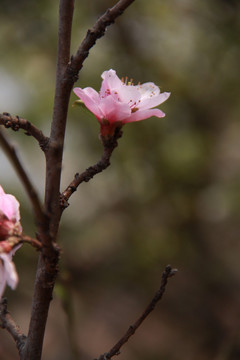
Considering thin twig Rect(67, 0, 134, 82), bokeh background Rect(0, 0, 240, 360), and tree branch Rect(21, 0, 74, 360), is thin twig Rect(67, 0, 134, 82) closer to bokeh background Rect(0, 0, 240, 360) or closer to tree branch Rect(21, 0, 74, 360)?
tree branch Rect(21, 0, 74, 360)

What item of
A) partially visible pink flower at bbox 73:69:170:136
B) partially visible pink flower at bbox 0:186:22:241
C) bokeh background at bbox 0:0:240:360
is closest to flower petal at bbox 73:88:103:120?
partially visible pink flower at bbox 73:69:170:136

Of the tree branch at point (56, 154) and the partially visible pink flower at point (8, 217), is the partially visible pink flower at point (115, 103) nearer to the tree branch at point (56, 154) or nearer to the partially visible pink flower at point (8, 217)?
the tree branch at point (56, 154)

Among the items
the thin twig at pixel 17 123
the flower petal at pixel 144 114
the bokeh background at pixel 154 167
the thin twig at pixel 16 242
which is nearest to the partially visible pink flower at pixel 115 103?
the flower petal at pixel 144 114

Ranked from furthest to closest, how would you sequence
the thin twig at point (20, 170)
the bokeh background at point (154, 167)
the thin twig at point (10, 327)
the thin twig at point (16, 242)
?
the bokeh background at point (154, 167) → the thin twig at point (10, 327) → the thin twig at point (16, 242) → the thin twig at point (20, 170)

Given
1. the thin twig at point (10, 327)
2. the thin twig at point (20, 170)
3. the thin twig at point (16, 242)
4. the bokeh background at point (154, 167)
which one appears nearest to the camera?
the thin twig at point (20, 170)

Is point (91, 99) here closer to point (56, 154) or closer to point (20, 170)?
point (56, 154)

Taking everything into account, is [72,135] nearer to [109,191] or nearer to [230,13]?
[109,191]

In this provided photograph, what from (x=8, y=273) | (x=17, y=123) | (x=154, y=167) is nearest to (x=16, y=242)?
(x=8, y=273)

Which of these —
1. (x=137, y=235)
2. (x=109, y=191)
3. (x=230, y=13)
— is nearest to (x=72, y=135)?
(x=109, y=191)
